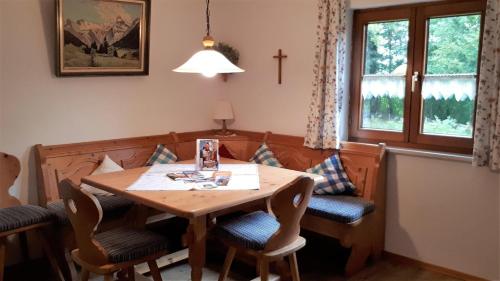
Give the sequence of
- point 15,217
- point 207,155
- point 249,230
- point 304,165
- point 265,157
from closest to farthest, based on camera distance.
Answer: point 249,230
point 15,217
point 207,155
point 304,165
point 265,157

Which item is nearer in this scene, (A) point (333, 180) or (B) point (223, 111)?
(A) point (333, 180)

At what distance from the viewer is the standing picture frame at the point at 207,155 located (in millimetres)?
3102

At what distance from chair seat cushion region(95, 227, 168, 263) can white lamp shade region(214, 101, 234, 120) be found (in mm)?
2001

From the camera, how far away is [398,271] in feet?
11.1

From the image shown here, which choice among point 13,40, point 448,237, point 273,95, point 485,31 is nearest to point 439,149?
point 448,237

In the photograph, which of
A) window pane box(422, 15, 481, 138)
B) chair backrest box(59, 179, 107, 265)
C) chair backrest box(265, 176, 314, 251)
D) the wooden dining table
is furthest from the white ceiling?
chair backrest box(59, 179, 107, 265)

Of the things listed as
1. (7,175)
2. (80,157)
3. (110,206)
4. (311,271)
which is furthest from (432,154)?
(7,175)

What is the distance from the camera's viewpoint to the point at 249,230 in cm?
261

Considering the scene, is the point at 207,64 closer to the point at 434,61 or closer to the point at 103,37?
the point at 103,37

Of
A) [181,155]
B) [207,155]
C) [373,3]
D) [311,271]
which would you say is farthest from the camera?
[181,155]

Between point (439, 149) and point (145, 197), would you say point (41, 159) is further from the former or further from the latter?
point (439, 149)

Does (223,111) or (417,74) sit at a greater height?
(417,74)

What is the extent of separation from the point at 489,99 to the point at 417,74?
60 centimetres

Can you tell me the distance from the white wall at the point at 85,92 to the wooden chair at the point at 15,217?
0.11 metres
